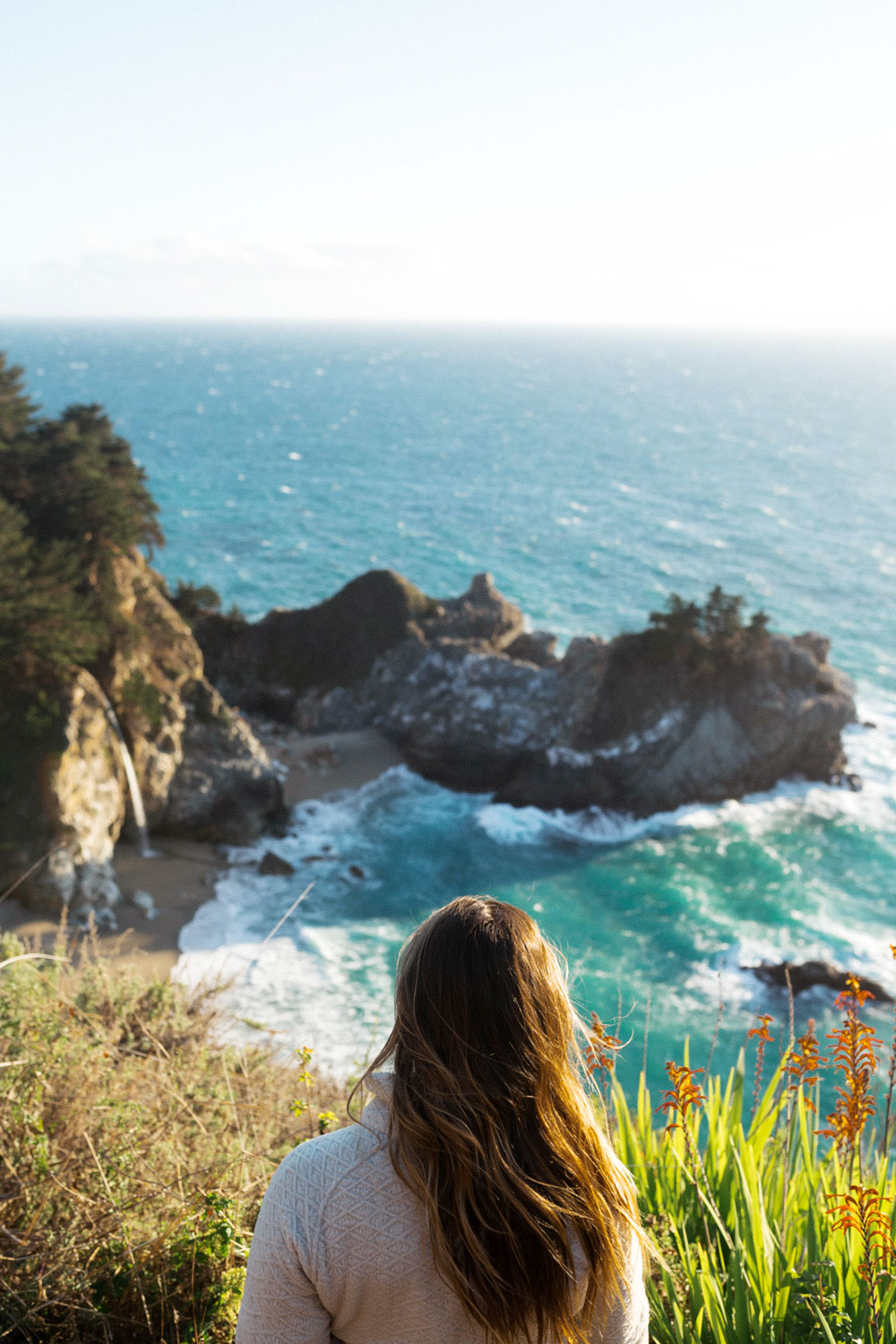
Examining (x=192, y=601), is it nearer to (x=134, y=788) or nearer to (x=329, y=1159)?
(x=134, y=788)

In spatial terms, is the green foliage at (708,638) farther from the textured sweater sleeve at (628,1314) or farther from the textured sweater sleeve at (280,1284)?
the textured sweater sleeve at (280,1284)

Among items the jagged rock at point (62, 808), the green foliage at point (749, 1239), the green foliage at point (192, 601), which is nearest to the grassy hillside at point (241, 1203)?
the green foliage at point (749, 1239)

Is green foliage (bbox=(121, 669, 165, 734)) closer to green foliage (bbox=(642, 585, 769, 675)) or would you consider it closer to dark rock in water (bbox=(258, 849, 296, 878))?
dark rock in water (bbox=(258, 849, 296, 878))

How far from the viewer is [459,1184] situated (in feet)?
5.39

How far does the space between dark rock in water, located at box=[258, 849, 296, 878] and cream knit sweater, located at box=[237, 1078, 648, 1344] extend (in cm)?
1878

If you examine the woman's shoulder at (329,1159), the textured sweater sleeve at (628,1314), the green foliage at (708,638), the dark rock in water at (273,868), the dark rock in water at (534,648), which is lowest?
the dark rock in water at (273,868)

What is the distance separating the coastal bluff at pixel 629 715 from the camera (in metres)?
23.7

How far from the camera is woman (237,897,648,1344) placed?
5.45 ft

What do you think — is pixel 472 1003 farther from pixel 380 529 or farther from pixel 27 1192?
pixel 380 529

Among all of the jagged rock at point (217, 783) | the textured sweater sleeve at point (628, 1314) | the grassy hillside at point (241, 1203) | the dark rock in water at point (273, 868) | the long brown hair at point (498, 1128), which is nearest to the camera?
the long brown hair at point (498, 1128)

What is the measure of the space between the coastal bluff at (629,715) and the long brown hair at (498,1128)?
21835 mm

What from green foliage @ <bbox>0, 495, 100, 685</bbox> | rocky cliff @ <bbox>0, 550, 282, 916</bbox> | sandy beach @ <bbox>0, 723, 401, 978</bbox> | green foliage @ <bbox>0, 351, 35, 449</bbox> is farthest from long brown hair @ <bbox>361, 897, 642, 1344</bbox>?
green foliage @ <bbox>0, 351, 35, 449</bbox>

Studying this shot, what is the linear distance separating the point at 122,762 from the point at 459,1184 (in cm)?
1836

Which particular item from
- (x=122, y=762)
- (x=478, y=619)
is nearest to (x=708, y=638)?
(x=478, y=619)
